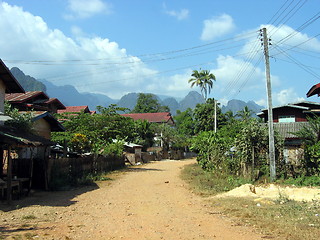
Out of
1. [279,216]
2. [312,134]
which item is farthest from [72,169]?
[312,134]

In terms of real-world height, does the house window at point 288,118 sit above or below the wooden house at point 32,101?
below

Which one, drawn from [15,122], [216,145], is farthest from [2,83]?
[216,145]

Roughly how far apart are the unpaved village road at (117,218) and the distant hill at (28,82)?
159 metres

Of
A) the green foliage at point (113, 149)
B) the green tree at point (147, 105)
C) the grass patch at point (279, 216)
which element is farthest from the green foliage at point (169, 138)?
the grass patch at point (279, 216)

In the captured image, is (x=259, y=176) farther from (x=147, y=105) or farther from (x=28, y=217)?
(x=147, y=105)

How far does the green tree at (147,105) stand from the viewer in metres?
86.7

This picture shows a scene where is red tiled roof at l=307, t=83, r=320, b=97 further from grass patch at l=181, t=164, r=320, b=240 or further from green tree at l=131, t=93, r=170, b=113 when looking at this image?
green tree at l=131, t=93, r=170, b=113

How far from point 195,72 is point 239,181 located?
51617 mm

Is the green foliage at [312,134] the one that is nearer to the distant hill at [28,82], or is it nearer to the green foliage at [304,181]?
the green foliage at [304,181]

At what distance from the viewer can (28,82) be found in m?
182

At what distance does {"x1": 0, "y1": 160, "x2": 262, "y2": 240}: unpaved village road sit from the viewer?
7437 mm

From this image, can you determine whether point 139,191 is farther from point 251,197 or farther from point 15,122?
point 15,122

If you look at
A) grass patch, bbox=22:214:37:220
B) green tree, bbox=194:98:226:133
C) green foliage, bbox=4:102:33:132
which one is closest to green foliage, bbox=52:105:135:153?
green foliage, bbox=4:102:33:132

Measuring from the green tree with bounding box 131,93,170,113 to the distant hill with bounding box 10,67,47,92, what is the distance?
90.1 metres
